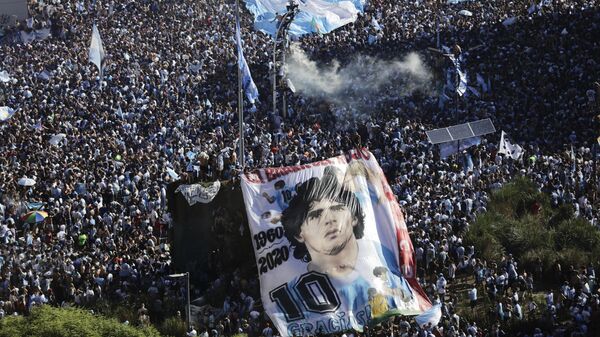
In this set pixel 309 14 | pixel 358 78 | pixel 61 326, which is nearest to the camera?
pixel 61 326

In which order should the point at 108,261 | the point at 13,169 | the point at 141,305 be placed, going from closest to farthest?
the point at 141,305
the point at 108,261
the point at 13,169

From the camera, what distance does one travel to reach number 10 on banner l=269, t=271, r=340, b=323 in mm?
30516

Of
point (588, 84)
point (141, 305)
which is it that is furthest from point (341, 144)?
point (141, 305)

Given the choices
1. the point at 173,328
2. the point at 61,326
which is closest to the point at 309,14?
the point at 173,328

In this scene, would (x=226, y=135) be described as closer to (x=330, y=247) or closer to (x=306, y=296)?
(x=330, y=247)

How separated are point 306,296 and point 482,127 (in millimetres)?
15478

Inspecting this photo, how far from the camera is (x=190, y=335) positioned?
29734 millimetres

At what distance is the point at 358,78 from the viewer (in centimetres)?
5247

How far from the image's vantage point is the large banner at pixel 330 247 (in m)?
30.7

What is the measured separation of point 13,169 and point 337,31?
2148cm

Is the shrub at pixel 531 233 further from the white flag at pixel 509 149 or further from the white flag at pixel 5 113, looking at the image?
the white flag at pixel 5 113

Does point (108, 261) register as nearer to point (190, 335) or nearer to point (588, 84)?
point (190, 335)

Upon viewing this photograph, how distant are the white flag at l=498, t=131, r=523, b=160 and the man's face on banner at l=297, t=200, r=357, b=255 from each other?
1228 centimetres

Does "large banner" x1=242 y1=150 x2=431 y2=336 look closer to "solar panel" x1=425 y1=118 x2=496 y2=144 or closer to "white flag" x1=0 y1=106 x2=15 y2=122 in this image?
"solar panel" x1=425 y1=118 x2=496 y2=144
